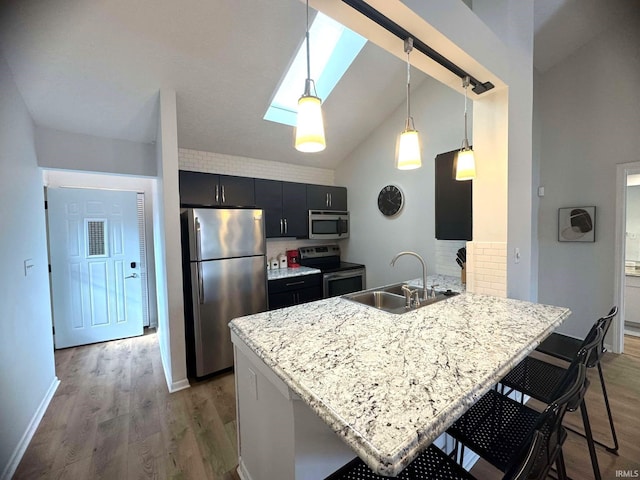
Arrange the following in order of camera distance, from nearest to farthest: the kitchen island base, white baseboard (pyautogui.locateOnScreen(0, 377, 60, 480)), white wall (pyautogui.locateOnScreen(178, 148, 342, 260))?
the kitchen island base < white baseboard (pyautogui.locateOnScreen(0, 377, 60, 480)) < white wall (pyautogui.locateOnScreen(178, 148, 342, 260))

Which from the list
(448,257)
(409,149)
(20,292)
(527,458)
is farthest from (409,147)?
(20,292)

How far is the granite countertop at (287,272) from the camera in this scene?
3.16 metres

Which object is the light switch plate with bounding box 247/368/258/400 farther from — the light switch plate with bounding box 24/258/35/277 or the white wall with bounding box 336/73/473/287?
the white wall with bounding box 336/73/473/287

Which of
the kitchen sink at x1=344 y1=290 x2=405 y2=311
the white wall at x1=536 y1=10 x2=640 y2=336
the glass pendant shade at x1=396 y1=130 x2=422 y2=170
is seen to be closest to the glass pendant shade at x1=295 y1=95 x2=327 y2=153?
the glass pendant shade at x1=396 y1=130 x2=422 y2=170

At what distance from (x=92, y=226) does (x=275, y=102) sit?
2.82 m

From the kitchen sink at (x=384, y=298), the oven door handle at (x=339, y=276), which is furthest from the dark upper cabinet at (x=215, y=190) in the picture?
the kitchen sink at (x=384, y=298)

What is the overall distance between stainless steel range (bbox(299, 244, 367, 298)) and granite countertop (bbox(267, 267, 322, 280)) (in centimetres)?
22

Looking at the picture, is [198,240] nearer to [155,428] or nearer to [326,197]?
[155,428]

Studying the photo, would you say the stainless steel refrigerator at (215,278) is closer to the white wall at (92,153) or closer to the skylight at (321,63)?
the white wall at (92,153)

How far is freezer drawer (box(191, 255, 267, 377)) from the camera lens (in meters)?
2.52

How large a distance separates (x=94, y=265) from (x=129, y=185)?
1.15 metres

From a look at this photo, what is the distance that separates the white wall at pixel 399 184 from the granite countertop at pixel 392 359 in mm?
1682

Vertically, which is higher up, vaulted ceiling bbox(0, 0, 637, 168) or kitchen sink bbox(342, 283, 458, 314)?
vaulted ceiling bbox(0, 0, 637, 168)

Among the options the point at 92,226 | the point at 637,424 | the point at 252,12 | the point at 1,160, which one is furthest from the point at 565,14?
the point at 92,226
